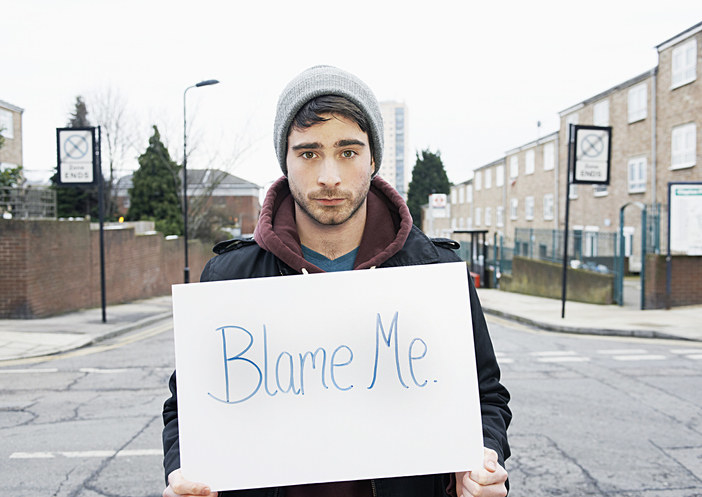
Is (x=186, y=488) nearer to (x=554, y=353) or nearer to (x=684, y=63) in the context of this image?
(x=554, y=353)

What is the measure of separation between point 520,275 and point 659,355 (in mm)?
13584

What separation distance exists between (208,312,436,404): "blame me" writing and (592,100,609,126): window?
30952 mm

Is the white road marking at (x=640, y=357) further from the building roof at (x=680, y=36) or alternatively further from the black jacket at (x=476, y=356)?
the building roof at (x=680, y=36)

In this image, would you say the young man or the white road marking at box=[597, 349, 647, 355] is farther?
the white road marking at box=[597, 349, 647, 355]

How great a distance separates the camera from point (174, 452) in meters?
1.78

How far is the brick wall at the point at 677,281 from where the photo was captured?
47.9 ft

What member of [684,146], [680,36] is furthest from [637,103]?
[680,36]

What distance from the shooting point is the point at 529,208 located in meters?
39.4

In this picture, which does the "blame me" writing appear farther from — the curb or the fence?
the fence

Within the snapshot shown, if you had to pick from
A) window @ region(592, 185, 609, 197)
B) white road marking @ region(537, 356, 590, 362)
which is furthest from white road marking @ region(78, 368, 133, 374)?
window @ region(592, 185, 609, 197)

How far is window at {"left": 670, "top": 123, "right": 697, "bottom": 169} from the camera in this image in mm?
23127

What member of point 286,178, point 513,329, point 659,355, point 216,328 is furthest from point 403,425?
point 513,329

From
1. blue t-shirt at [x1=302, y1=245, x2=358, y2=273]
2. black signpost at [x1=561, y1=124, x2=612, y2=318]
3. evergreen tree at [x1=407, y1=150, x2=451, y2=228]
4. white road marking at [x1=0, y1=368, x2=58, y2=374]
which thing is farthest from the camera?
evergreen tree at [x1=407, y1=150, x2=451, y2=228]

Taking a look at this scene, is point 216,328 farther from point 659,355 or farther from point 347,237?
point 659,355
